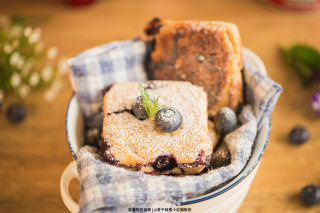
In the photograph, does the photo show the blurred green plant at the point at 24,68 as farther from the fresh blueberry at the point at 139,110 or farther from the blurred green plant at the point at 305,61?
the blurred green plant at the point at 305,61

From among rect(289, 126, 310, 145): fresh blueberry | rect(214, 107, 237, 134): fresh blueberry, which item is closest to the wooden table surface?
rect(289, 126, 310, 145): fresh blueberry

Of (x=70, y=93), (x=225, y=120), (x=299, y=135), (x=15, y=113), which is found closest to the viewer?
(x=225, y=120)

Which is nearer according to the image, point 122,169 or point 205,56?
point 122,169

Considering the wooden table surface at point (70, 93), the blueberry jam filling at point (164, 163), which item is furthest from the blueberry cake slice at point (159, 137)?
the wooden table surface at point (70, 93)

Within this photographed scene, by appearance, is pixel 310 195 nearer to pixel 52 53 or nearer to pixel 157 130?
pixel 157 130

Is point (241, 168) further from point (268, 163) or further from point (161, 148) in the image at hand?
point (268, 163)

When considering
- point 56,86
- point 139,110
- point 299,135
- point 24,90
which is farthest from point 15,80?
point 299,135
